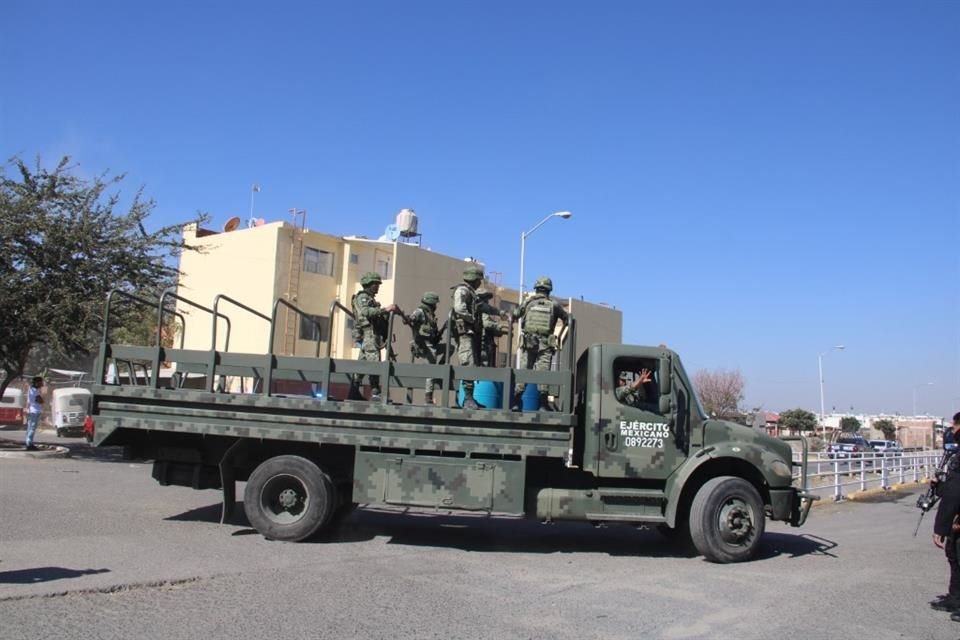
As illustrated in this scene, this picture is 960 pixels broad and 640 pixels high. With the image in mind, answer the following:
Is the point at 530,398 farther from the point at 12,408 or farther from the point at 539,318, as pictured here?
the point at 12,408

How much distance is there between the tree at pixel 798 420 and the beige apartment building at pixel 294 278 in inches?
1719

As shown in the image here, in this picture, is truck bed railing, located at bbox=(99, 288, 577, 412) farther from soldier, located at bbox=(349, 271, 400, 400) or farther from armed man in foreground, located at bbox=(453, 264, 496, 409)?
soldier, located at bbox=(349, 271, 400, 400)

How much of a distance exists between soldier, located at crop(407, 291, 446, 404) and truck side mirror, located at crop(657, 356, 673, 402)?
9.25ft

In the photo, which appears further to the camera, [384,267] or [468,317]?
[384,267]

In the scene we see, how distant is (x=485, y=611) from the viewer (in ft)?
20.0

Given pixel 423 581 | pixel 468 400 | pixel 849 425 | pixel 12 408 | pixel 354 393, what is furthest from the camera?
pixel 849 425

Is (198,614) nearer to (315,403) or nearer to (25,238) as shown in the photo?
(315,403)

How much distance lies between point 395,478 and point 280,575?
1.92 meters

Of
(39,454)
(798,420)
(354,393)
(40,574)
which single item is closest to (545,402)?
(354,393)

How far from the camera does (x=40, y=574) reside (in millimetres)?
6465

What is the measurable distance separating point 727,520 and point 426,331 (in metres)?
4.23

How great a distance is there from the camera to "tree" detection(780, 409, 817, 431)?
Answer: 2734 inches

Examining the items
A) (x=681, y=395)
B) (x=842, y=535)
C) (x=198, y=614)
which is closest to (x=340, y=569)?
(x=198, y=614)

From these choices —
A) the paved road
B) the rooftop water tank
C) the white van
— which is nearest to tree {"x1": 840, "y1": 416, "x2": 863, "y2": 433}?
the rooftop water tank
